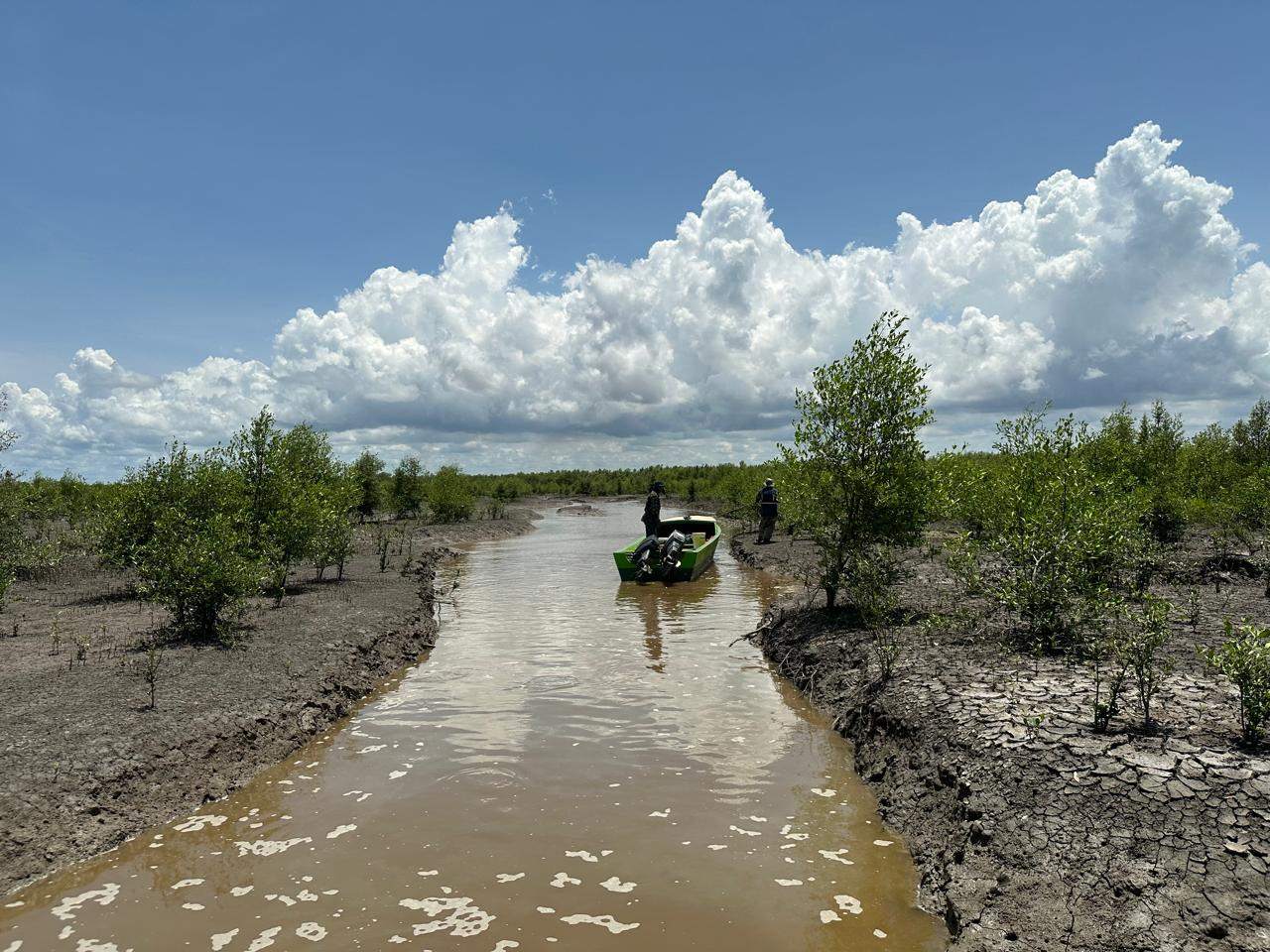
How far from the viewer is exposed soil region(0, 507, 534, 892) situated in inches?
325

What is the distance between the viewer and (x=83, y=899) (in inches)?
284

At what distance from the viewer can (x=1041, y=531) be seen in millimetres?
12789

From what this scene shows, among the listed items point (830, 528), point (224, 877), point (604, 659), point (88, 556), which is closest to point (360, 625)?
point (604, 659)

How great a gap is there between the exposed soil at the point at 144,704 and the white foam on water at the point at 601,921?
5.71m

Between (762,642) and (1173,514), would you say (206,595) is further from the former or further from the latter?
(1173,514)

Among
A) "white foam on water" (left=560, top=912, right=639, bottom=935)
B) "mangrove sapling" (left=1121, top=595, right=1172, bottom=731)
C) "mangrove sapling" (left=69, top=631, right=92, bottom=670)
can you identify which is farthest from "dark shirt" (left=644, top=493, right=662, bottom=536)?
"white foam on water" (left=560, top=912, right=639, bottom=935)

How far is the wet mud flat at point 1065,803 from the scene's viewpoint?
5.83 meters

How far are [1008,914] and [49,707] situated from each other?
42.1 ft

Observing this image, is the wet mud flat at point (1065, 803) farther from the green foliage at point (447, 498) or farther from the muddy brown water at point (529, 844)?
the green foliage at point (447, 498)

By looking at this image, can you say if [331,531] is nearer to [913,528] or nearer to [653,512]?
[653,512]

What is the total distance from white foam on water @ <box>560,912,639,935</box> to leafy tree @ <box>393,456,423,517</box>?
52706 mm

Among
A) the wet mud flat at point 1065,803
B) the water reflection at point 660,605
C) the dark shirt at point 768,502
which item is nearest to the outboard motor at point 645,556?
the water reflection at point 660,605

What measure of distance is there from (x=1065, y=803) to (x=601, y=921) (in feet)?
15.7

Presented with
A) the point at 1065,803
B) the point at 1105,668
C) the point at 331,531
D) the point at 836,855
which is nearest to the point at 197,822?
the point at 836,855
